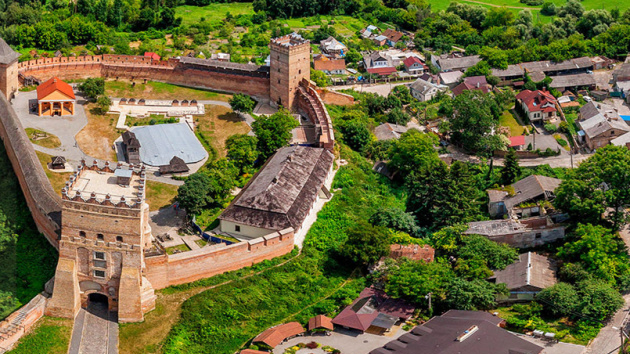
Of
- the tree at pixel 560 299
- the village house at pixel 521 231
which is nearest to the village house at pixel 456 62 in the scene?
the village house at pixel 521 231

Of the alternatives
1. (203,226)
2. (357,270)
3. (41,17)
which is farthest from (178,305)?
(41,17)

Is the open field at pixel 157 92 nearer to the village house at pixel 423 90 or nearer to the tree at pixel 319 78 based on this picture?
the tree at pixel 319 78

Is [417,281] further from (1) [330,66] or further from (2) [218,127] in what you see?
(1) [330,66]

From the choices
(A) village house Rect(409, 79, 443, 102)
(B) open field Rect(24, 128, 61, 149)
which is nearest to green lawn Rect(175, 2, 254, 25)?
(A) village house Rect(409, 79, 443, 102)

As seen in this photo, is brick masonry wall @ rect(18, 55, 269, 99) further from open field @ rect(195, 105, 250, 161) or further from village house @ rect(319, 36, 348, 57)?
village house @ rect(319, 36, 348, 57)

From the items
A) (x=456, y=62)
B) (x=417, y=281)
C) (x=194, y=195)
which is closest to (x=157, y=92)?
(x=194, y=195)
